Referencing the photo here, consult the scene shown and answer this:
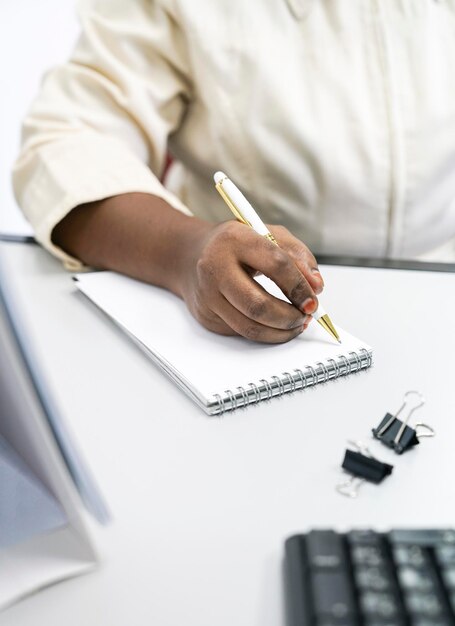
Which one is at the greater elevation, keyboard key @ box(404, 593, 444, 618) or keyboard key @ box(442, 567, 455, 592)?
keyboard key @ box(404, 593, 444, 618)

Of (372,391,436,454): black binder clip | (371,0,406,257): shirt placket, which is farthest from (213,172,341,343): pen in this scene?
(371,0,406,257): shirt placket

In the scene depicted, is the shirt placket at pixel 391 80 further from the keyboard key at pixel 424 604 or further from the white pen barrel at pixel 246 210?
the keyboard key at pixel 424 604

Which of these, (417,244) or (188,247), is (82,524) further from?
(417,244)

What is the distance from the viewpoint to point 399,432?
1.46 ft

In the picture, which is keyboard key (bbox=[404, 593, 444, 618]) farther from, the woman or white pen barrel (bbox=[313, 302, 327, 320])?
the woman

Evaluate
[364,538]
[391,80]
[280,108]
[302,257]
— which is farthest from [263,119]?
[364,538]

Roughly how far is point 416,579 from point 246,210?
0.36 m

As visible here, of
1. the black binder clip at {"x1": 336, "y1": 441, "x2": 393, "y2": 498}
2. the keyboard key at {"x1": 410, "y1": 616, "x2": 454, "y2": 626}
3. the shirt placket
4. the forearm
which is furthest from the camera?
the shirt placket

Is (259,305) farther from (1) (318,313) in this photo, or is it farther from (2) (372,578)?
(2) (372,578)

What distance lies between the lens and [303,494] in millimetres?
403

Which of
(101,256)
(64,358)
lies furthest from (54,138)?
(64,358)

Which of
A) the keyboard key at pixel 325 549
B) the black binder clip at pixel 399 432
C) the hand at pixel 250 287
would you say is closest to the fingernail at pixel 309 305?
the hand at pixel 250 287

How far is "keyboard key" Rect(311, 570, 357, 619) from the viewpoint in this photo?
287mm

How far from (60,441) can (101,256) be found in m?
0.39
